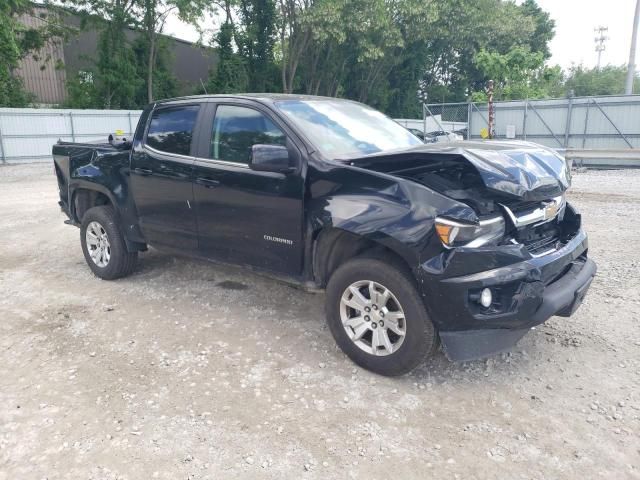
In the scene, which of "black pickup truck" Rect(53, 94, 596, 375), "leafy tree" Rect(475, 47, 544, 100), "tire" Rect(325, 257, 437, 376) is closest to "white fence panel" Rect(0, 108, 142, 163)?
"black pickup truck" Rect(53, 94, 596, 375)

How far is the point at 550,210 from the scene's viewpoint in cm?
342

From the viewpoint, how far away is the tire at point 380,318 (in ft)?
10.1

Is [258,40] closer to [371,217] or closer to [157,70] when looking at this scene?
[157,70]

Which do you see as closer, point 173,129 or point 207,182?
point 207,182

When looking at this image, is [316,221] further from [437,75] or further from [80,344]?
[437,75]

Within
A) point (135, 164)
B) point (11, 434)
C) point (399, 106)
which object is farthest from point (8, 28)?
point (399, 106)

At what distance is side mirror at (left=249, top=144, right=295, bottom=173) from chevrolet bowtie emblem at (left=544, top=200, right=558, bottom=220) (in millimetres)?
1782

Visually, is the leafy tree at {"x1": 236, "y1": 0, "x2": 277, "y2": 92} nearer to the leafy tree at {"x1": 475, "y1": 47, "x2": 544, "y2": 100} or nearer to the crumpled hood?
the leafy tree at {"x1": 475, "y1": 47, "x2": 544, "y2": 100}

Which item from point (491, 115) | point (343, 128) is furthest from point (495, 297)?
point (491, 115)

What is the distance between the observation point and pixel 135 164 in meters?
4.79

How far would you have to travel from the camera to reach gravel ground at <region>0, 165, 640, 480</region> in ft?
8.44

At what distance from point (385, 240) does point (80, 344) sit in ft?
8.24

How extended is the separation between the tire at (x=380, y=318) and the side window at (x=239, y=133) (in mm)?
1185

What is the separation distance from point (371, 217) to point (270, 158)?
33.8 inches
